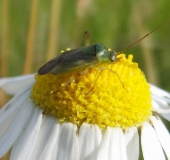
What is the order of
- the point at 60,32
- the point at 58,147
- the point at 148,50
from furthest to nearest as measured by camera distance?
the point at 60,32
the point at 148,50
the point at 58,147

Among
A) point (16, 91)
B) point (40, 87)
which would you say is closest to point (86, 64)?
point (40, 87)

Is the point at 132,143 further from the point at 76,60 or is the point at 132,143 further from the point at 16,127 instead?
the point at 16,127

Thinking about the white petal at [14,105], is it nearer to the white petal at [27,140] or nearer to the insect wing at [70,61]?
the white petal at [27,140]

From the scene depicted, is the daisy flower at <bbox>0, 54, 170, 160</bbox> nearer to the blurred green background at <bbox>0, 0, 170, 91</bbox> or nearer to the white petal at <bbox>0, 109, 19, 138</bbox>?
the white petal at <bbox>0, 109, 19, 138</bbox>

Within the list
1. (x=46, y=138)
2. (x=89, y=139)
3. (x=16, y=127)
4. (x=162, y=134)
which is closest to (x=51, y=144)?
(x=46, y=138)

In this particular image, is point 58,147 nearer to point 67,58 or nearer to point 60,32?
point 67,58

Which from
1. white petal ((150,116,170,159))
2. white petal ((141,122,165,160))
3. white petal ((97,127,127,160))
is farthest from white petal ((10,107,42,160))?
white petal ((150,116,170,159))

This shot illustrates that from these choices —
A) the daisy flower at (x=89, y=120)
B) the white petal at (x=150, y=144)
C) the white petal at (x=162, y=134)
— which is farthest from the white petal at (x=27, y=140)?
the white petal at (x=162, y=134)
